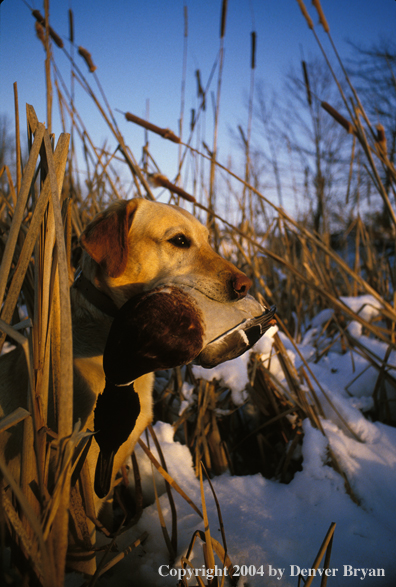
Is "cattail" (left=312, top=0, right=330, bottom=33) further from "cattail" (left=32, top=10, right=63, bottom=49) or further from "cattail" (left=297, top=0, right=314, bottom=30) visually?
"cattail" (left=32, top=10, right=63, bottom=49)

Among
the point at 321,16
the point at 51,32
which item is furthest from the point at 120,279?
the point at 51,32

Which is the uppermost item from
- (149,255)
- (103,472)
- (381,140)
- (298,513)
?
(381,140)

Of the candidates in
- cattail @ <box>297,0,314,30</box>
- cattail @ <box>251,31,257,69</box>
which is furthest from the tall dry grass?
cattail @ <box>251,31,257,69</box>

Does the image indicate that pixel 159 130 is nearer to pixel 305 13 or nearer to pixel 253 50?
pixel 305 13

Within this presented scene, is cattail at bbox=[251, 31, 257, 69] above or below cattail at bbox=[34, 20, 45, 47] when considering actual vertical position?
above

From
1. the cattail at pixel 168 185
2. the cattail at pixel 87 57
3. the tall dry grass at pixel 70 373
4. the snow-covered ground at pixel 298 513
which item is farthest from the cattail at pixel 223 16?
the snow-covered ground at pixel 298 513

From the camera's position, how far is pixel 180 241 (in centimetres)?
137

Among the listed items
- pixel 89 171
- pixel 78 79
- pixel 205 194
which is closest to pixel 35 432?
pixel 78 79

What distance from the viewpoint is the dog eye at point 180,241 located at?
53.4 inches

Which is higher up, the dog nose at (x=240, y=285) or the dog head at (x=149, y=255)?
the dog head at (x=149, y=255)

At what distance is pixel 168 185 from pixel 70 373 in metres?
1.08

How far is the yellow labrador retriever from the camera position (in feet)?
3.45

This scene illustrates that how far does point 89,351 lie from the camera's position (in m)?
1.20

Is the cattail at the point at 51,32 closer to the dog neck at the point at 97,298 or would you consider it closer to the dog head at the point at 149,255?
the dog head at the point at 149,255
